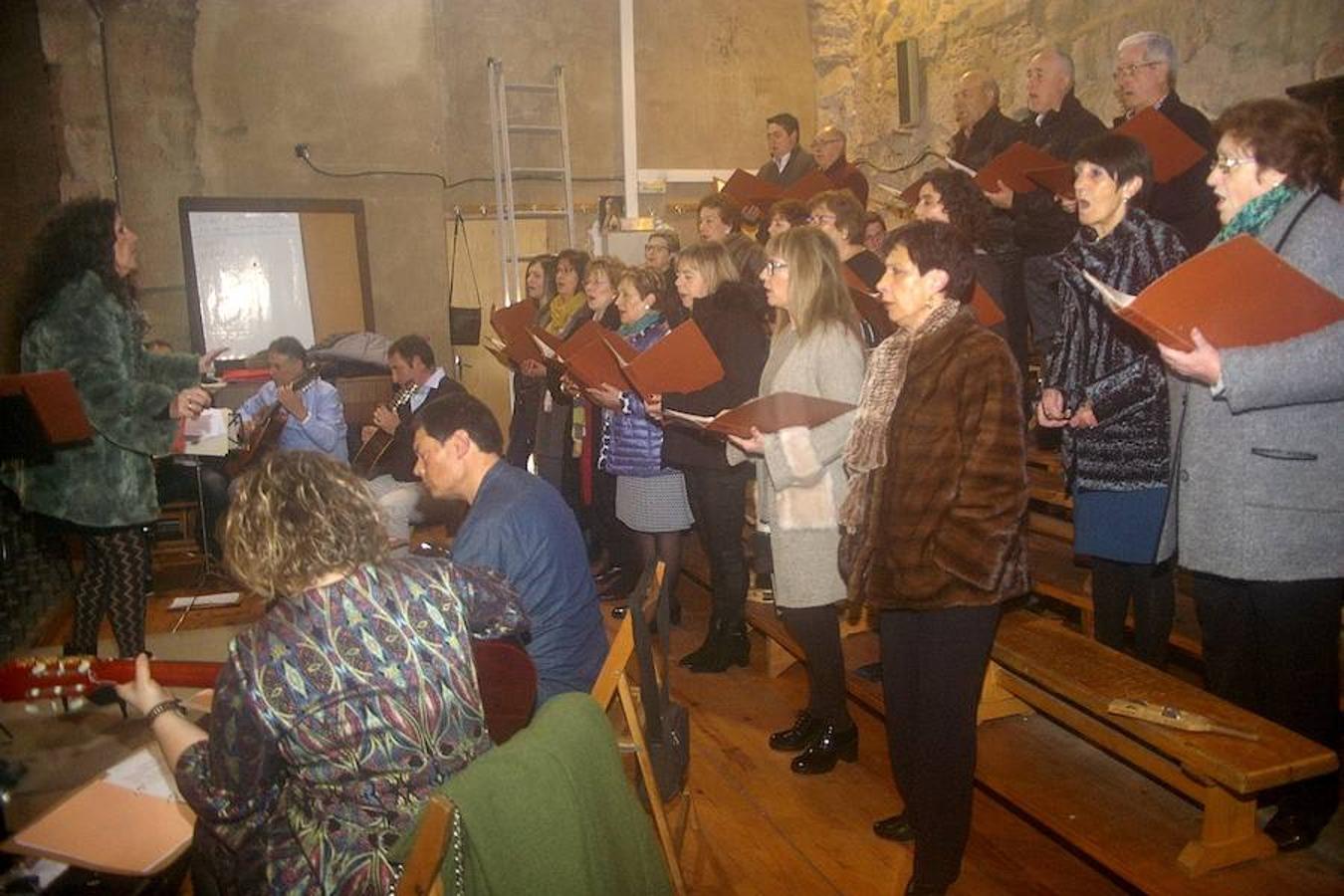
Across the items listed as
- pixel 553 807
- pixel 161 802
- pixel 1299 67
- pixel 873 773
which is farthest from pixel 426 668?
pixel 1299 67

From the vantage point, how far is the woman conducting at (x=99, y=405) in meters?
3.11

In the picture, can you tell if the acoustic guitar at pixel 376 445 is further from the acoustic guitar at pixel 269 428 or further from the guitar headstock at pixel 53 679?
the guitar headstock at pixel 53 679

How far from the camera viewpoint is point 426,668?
1526mm

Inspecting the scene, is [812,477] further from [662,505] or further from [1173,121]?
[1173,121]

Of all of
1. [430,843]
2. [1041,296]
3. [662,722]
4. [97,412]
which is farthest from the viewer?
[1041,296]

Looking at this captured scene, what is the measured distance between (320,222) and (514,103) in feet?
5.98

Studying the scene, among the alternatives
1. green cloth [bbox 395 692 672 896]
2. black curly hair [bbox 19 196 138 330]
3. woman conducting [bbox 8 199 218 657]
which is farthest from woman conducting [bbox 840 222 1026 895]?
black curly hair [bbox 19 196 138 330]

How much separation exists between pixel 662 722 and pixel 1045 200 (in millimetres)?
2637

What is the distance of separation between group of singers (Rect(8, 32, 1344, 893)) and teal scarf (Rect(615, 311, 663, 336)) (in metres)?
0.37

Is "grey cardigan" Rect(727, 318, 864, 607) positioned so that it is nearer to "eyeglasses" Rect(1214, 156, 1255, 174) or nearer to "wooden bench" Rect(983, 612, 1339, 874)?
"wooden bench" Rect(983, 612, 1339, 874)

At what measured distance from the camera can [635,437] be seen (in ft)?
13.1

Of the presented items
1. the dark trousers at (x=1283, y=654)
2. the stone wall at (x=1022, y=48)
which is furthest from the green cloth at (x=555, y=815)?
the stone wall at (x=1022, y=48)

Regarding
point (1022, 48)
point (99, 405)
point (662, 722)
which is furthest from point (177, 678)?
point (1022, 48)

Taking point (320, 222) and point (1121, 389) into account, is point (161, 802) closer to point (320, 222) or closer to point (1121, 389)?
point (1121, 389)
